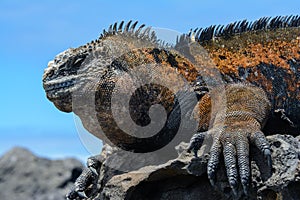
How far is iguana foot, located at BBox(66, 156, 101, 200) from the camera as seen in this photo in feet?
23.8

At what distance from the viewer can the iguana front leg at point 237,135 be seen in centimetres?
580

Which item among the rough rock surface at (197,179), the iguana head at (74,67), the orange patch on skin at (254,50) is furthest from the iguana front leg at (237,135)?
the iguana head at (74,67)

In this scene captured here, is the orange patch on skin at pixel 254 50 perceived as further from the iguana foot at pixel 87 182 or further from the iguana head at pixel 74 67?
the iguana foot at pixel 87 182

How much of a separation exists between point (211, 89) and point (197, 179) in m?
1.28

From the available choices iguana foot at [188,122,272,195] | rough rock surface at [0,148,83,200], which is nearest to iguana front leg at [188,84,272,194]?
iguana foot at [188,122,272,195]

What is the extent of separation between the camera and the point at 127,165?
7207mm

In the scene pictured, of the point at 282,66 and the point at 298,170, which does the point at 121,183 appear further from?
the point at 282,66

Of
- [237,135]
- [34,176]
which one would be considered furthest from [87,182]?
[34,176]

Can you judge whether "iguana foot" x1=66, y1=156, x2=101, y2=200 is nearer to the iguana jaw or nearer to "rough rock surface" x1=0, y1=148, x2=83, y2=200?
the iguana jaw

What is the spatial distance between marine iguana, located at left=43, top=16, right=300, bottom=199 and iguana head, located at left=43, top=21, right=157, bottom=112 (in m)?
0.01

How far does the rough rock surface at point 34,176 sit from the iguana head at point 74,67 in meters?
14.9

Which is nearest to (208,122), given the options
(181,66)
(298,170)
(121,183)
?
(181,66)

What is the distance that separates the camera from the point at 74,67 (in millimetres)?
7090

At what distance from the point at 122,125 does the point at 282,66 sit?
87.7 inches
